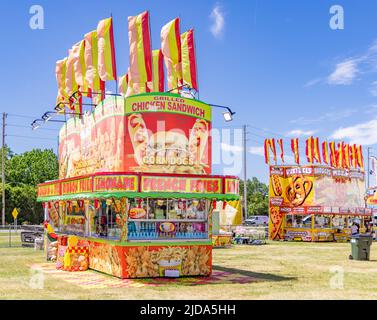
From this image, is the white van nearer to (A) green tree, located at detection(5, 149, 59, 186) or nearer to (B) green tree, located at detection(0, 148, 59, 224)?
(B) green tree, located at detection(0, 148, 59, 224)

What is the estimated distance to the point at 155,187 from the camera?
17.6m

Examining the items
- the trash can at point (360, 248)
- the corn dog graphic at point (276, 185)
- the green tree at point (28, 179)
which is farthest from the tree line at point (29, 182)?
the trash can at point (360, 248)

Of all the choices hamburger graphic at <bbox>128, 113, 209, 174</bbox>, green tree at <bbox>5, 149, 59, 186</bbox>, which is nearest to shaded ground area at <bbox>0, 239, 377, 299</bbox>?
hamburger graphic at <bbox>128, 113, 209, 174</bbox>

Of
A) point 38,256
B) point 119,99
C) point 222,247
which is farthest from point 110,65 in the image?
point 222,247

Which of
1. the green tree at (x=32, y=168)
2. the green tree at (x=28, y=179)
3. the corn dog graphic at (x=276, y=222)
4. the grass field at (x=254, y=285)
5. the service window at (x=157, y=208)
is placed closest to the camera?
the grass field at (x=254, y=285)

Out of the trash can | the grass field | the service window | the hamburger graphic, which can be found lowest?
the grass field

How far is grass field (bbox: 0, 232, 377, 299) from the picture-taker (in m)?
14.9

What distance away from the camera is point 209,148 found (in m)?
19.9

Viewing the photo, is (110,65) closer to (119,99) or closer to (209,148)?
(119,99)

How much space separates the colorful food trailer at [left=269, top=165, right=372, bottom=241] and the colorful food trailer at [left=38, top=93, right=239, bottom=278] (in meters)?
26.2

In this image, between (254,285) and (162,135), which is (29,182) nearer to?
(162,135)

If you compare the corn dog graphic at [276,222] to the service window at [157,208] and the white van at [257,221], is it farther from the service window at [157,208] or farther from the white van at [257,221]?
the white van at [257,221]

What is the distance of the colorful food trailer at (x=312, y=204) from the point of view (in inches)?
1747

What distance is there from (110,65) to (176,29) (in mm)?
3016
